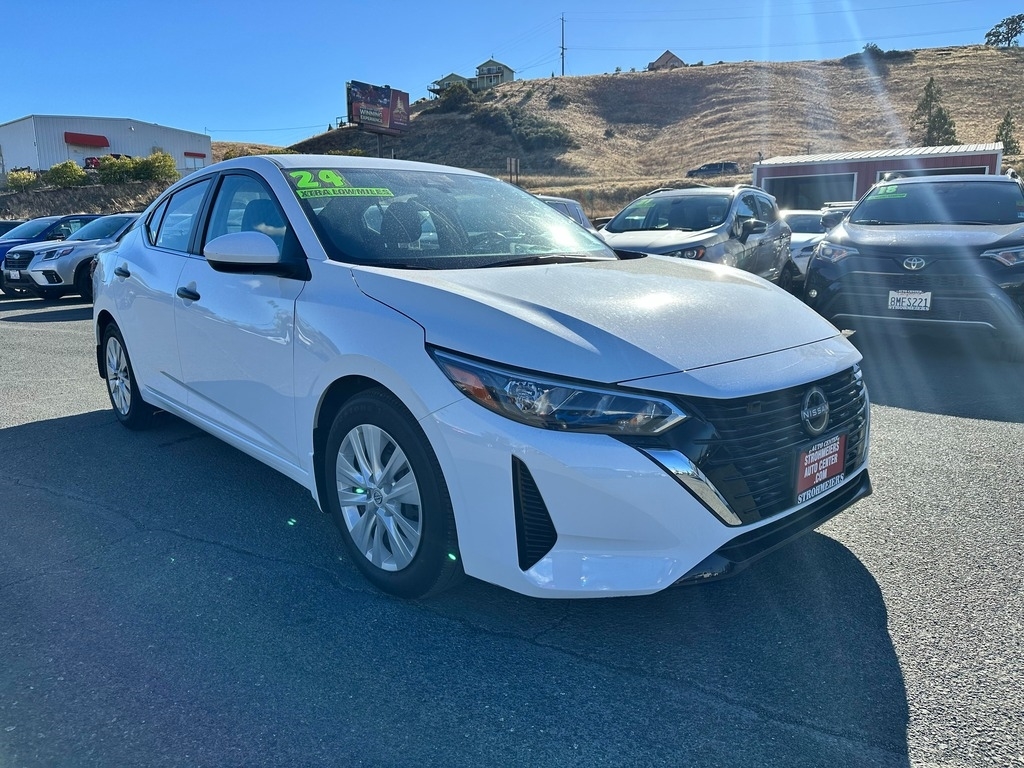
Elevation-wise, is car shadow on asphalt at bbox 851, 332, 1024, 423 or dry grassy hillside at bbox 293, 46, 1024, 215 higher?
dry grassy hillside at bbox 293, 46, 1024, 215

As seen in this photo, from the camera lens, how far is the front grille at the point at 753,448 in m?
2.42

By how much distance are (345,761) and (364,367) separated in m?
1.29

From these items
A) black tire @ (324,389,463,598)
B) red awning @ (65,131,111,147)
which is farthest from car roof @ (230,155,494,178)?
red awning @ (65,131,111,147)

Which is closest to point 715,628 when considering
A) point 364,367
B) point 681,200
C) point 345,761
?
point 345,761

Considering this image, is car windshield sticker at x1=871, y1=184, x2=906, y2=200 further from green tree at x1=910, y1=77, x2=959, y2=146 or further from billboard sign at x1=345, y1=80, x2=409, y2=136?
billboard sign at x1=345, y1=80, x2=409, y2=136

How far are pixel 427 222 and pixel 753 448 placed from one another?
1.90 meters

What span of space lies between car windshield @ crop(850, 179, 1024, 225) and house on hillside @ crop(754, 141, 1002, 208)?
1912cm

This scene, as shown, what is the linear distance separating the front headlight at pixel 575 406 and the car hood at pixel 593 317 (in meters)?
0.05

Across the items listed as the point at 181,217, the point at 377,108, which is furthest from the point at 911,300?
the point at 377,108

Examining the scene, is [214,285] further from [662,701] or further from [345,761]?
[662,701]

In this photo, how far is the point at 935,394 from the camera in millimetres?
5918

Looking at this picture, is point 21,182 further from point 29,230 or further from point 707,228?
point 707,228

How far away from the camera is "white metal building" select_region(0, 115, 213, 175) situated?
5806 centimetres

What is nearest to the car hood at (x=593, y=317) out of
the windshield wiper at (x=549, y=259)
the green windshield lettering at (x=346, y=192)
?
the windshield wiper at (x=549, y=259)
